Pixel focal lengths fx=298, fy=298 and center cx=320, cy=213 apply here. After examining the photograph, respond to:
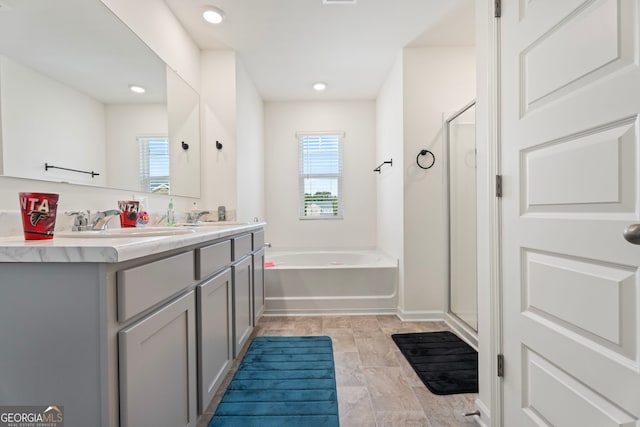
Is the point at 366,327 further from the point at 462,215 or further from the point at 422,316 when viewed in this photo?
the point at 462,215

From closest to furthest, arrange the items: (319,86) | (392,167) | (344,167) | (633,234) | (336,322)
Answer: (633,234), (336,322), (392,167), (319,86), (344,167)

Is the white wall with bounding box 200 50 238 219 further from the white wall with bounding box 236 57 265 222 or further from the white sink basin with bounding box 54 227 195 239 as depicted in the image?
the white sink basin with bounding box 54 227 195 239

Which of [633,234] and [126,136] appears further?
[126,136]

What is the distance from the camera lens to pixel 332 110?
4.10m

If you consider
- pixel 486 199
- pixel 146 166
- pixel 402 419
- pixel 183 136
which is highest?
pixel 183 136

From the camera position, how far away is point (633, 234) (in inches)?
27.6

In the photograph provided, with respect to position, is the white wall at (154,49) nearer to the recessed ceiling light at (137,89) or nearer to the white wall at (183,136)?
the white wall at (183,136)

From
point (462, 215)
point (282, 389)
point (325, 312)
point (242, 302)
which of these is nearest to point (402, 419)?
point (282, 389)

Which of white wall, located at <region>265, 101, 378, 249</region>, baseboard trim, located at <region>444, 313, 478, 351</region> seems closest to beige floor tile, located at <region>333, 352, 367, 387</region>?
baseboard trim, located at <region>444, 313, 478, 351</region>

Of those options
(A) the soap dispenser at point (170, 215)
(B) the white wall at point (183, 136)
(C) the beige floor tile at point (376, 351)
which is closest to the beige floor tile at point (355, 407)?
(C) the beige floor tile at point (376, 351)

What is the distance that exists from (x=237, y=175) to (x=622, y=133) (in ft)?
8.35

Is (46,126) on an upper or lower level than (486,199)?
upper

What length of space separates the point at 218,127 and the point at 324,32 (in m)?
1.24

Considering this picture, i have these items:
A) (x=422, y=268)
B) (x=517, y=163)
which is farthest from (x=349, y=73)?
(x=517, y=163)
